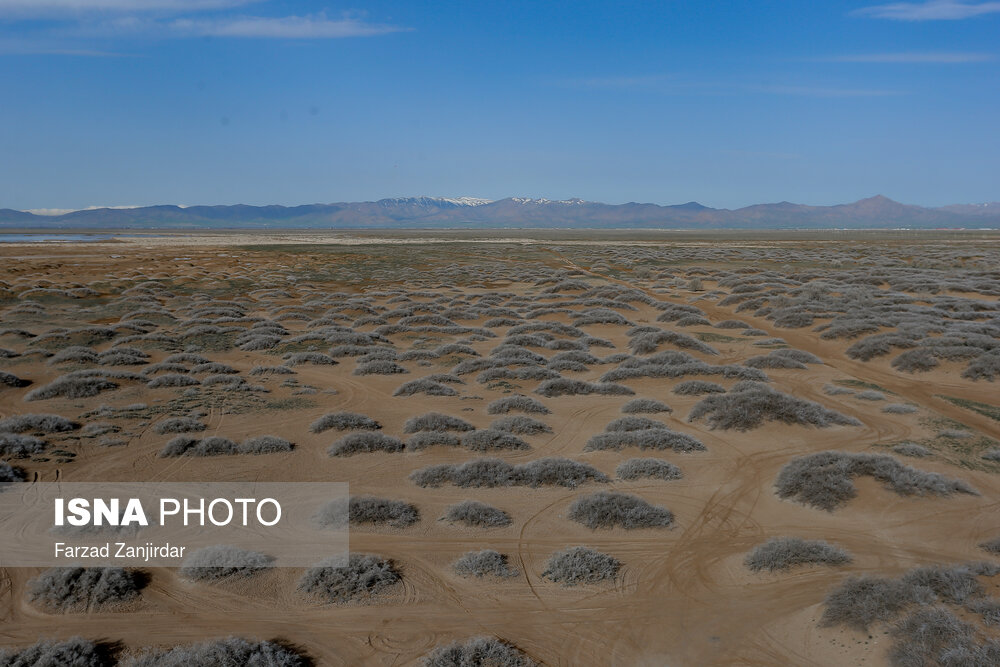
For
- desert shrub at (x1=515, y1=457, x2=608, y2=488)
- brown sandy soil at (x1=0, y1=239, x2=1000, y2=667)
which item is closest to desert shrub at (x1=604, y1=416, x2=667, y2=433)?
brown sandy soil at (x1=0, y1=239, x2=1000, y2=667)

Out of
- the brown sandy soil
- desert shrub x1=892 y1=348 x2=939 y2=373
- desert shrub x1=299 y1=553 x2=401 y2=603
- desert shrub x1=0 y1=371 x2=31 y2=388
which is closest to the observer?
the brown sandy soil

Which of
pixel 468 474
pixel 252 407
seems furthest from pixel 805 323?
pixel 252 407

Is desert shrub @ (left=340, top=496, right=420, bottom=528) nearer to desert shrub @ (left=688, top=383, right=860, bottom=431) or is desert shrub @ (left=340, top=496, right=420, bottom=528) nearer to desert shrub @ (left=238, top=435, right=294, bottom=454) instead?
desert shrub @ (left=238, top=435, right=294, bottom=454)

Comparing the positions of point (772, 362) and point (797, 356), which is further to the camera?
point (797, 356)

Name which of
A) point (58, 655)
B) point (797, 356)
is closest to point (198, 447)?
point (58, 655)

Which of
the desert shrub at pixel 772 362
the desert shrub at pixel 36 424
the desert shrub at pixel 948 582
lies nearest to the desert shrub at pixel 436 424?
the desert shrub at pixel 36 424

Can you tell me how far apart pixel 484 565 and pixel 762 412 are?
894cm

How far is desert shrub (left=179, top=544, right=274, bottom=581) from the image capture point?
7633 mm

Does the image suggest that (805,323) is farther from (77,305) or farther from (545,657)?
(77,305)

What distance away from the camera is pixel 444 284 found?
46.9m

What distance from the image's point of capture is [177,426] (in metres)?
13.2

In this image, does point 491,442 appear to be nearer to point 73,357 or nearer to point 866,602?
point 866,602

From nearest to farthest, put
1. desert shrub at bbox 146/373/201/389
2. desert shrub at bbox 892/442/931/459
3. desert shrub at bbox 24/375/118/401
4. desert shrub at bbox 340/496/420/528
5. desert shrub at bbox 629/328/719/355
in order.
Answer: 1. desert shrub at bbox 340/496/420/528
2. desert shrub at bbox 892/442/931/459
3. desert shrub at bbox 24/375/118/401
4. desert shrub at bbox 146/373/201/389
5. desert shrub at bbox 629/328/719/355

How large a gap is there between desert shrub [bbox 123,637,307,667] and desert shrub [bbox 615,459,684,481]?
6872 mm
